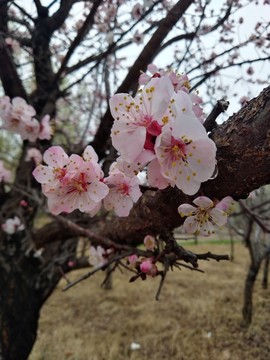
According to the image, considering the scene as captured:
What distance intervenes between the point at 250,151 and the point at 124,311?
4.84 meters

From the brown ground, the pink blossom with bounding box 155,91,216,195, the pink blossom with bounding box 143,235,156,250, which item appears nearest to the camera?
the pink blossom with bounding box 155,91,216,195

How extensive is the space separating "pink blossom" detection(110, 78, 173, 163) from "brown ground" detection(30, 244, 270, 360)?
2396 millimetres

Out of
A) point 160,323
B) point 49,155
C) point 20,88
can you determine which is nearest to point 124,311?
point 160,323

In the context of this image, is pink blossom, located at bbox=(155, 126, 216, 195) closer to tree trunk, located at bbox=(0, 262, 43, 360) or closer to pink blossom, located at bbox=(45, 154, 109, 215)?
pink blossom, located at bbox=(45, 154, 109, 215)

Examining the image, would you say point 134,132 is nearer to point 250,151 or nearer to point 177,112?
point 177,112

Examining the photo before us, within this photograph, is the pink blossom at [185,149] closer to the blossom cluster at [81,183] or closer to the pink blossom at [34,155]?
the blossom cluster at [81,183]

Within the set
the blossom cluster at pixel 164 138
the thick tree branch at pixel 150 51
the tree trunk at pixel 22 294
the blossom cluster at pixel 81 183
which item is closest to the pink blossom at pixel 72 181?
the blossom cluster at pixel 81 183

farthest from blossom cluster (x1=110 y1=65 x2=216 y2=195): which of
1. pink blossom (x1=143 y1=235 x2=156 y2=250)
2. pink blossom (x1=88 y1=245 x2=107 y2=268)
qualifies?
pink blossom (x1=88 y1=245 x2=107 y2=268)

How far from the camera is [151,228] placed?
1.37 meters

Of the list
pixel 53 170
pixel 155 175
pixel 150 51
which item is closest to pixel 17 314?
pixel 150 51

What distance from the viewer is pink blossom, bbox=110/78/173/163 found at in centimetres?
59

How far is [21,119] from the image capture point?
6.77ft

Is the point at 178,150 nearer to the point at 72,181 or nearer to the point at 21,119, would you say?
the point at 72,181

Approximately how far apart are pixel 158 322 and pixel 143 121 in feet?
14.1
